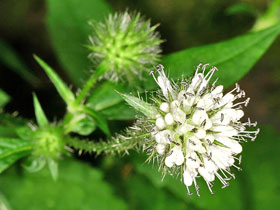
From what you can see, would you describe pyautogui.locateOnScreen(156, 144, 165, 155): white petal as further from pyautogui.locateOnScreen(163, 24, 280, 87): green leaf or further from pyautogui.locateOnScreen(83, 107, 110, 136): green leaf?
pyautogui.locateOnScreen(163, 24, 280, 87): green leaf

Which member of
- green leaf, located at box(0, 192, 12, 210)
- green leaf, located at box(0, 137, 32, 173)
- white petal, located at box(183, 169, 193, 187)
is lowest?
green leaf, located at box(0, 192, 12, 210)

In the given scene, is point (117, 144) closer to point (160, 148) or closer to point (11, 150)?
point (160, 148)

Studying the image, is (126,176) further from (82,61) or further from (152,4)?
(152,4)

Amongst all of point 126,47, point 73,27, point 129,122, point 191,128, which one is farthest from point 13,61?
point 191,128

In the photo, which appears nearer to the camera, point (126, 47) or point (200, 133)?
point (200, 133)

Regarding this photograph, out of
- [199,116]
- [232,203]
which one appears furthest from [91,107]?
[232,203]

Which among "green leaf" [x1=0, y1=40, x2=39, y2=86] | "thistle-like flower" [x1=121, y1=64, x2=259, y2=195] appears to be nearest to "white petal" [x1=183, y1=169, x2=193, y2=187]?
"thistle-like flower" [x1=121, y1=64, x2=259, y2=195]
